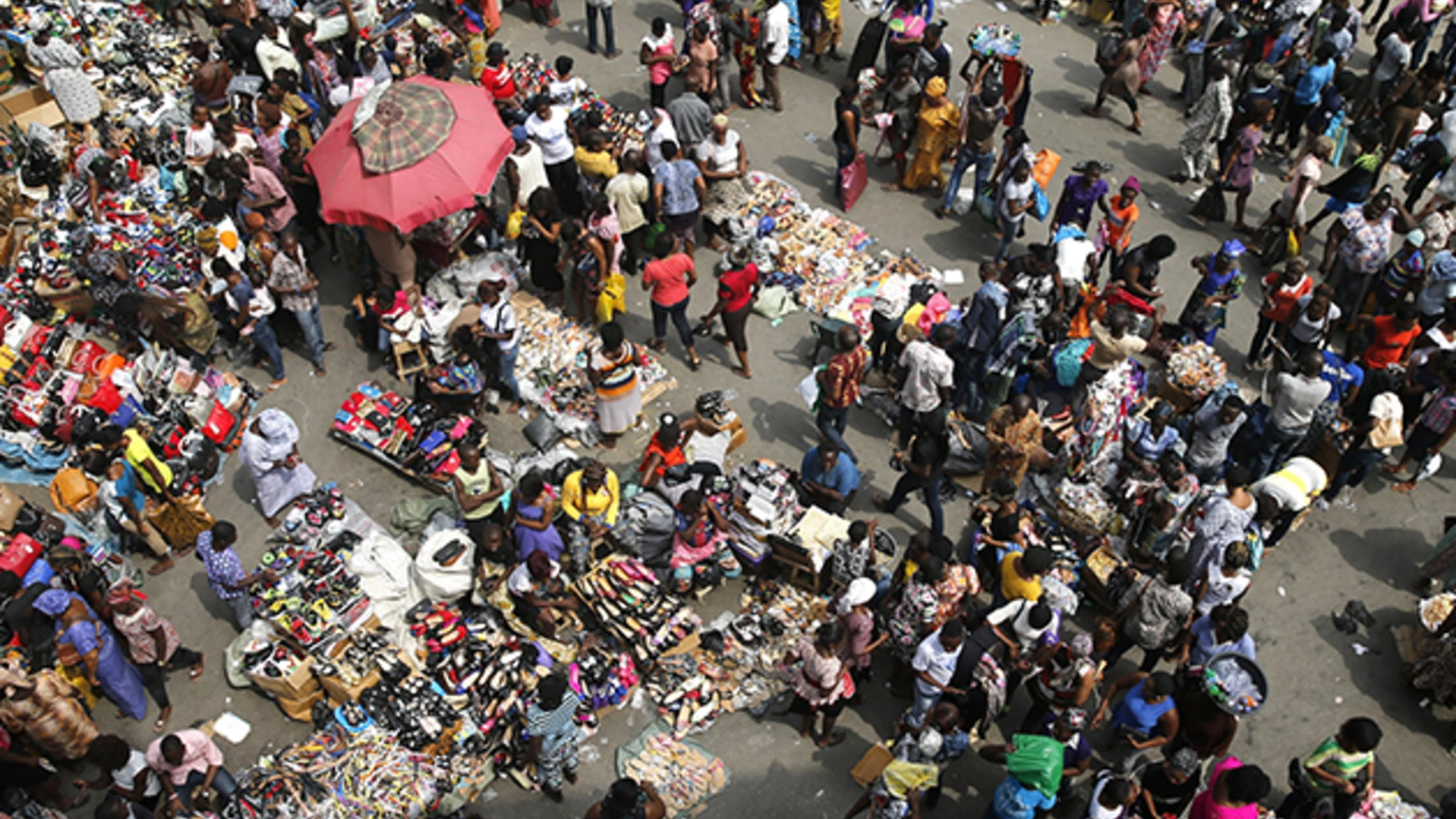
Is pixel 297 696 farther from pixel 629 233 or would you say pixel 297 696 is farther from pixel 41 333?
pixel 629 233

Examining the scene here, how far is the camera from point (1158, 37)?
50.4 feet

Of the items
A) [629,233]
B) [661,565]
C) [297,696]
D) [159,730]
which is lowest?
[159,730]

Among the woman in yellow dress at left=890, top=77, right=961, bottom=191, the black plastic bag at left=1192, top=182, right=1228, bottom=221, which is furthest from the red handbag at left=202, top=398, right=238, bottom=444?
the black plastic bag at left=1192, top=182, right=1228, bottom=221

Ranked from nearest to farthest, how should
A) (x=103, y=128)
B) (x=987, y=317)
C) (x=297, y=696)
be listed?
(x=297, y=696), (x=987, y=317), (x=103, y=128)

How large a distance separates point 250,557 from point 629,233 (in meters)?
5.53

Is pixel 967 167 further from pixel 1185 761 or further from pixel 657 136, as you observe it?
pixel 1185 761

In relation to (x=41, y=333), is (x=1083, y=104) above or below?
above

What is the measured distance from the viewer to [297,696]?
8906mm

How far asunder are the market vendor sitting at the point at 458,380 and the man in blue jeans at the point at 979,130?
6.49 m

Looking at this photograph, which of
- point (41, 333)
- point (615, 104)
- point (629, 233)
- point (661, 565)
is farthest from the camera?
point (615, 104)

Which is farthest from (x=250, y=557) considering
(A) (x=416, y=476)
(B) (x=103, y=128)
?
(B) (x=103, y=128)

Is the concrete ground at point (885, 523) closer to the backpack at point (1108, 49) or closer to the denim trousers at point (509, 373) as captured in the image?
the denim trousers at point (509, 373)

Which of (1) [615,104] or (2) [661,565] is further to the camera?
(1) [615,104]

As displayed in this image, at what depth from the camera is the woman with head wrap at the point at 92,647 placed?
8328 mm
